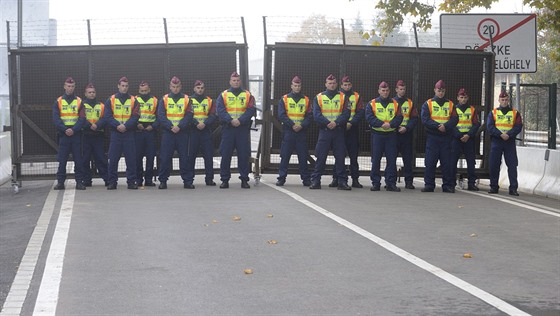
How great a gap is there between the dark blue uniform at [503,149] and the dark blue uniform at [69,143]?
23.3 ft

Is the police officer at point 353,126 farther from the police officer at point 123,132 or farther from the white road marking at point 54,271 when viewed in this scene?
the white road marking at point 54,271

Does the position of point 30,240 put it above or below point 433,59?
below

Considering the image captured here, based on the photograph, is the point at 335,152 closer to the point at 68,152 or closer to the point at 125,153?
the point at 125,153

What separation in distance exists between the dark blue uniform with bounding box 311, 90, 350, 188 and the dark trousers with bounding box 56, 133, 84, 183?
158 inches

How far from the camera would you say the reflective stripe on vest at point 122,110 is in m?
17.4

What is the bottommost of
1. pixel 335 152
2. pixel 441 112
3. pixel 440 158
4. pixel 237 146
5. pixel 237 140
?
pixel 440 158

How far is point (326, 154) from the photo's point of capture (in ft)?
57.9

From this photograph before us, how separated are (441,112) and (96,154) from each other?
6077mm

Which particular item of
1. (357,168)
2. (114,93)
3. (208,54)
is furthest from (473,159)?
(114,93)

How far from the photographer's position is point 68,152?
17.6 metres

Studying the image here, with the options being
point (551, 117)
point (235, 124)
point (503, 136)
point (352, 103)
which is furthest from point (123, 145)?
point (551, 117)

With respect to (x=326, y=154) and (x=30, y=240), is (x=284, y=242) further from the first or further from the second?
(x=326, y=154)

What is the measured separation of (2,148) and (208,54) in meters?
→ 4.85

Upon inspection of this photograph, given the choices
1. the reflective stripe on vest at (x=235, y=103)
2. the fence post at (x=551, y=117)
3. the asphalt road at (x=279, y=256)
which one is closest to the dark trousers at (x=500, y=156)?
the asphalt road at (x=279, y=256)
